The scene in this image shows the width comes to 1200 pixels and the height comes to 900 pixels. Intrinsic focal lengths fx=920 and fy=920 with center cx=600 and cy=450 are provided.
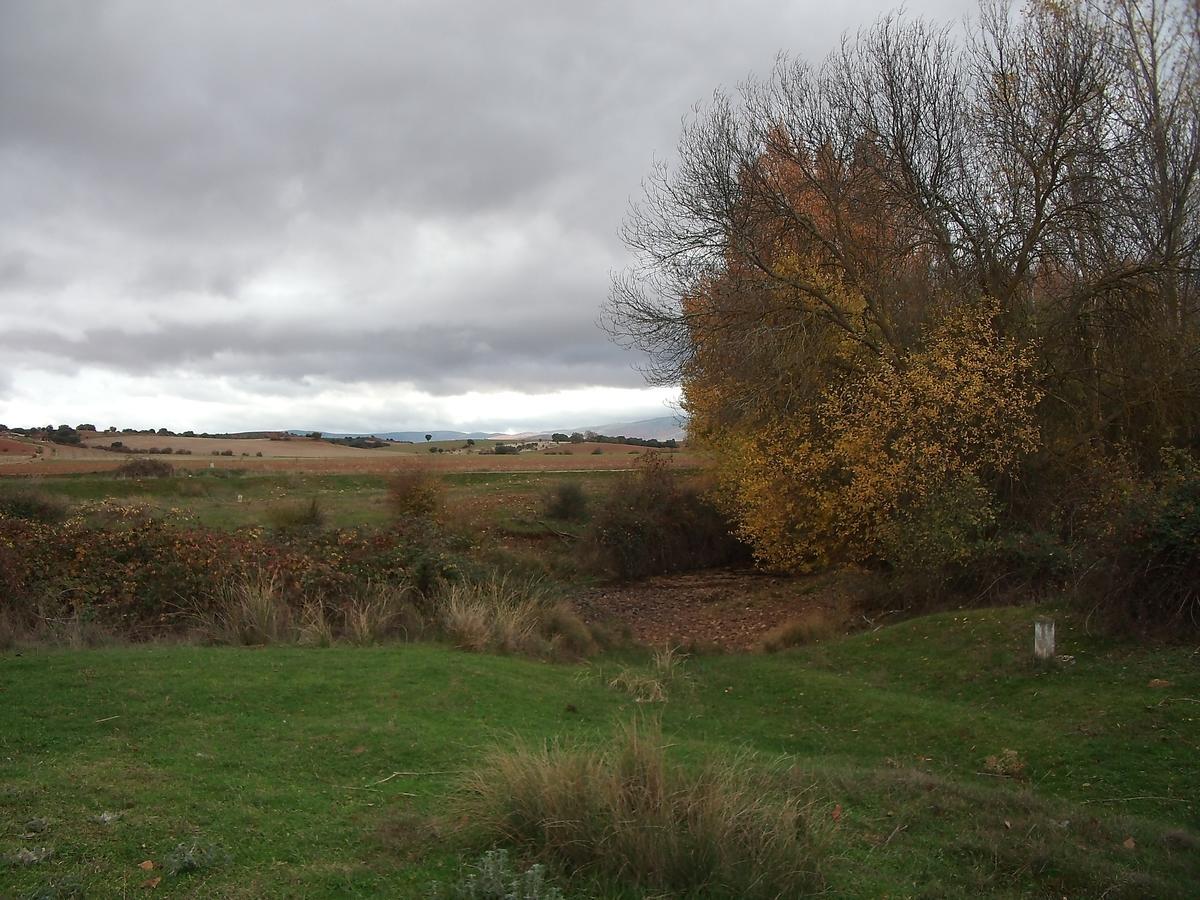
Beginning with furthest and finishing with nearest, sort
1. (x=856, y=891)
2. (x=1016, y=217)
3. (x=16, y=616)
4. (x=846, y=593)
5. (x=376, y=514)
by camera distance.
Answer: (x=376, y=514) → (x=1016, y=217) → (x=846, y=593) → (x=16, y=616) → (x=856, y=891)

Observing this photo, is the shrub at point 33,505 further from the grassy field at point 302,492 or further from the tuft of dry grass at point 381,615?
the tuft of dry grass at point 381,615

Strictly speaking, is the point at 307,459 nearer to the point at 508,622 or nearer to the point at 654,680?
the point at 508,622

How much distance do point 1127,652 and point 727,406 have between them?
12254mm

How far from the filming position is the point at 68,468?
4169cm

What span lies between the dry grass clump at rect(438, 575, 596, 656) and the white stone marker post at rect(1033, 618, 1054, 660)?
20.5 feet

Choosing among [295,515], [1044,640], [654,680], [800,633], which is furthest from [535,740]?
[295,515]

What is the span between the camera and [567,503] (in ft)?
110

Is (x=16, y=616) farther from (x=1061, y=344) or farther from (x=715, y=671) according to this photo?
(x=1061, y=344)

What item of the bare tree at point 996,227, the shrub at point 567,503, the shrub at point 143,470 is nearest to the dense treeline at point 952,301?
the bare tree at point 996,227

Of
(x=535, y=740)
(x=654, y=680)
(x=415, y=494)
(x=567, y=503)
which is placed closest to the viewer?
(x=535, y=740)

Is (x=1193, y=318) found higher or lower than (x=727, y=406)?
higher

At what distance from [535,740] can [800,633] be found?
9.10 meters

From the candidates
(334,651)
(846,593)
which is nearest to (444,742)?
(334,651)

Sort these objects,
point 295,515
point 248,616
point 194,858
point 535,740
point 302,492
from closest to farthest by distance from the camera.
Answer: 1. point 194,858
2. point 535,740
3. point 248,616
4. point 295,515
5. point 302,492
